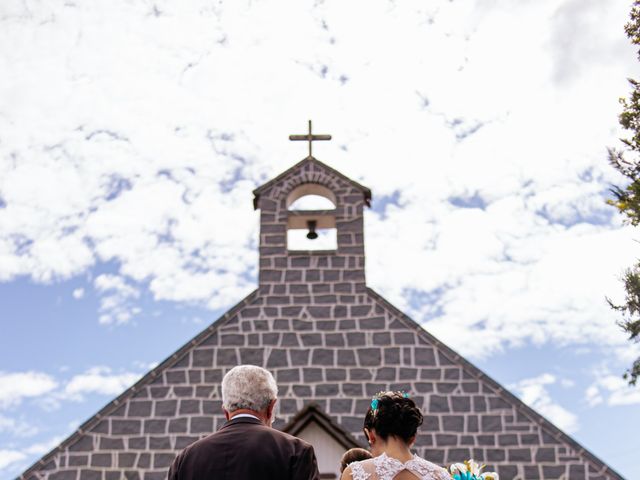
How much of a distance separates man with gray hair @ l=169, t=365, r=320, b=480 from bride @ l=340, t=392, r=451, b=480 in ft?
1.18

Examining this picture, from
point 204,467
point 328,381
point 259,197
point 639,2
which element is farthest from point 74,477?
point 639,2

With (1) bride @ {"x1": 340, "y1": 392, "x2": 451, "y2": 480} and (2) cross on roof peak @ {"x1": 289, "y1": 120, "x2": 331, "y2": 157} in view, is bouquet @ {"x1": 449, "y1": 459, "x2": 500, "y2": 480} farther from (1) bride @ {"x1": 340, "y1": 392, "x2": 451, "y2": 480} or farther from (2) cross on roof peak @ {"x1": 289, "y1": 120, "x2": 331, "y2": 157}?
(2) cross on roof peak @ {"x1": 289, "y1": 120, "x2": 331, "y2": 157}

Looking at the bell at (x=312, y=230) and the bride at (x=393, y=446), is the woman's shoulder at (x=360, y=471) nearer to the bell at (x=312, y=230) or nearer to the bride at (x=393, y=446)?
the bride at (x=393, y=446)

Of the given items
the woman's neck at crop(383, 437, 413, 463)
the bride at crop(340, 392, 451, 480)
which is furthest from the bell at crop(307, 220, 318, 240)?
the woman's neck at crop(383, 437, 413, 463)

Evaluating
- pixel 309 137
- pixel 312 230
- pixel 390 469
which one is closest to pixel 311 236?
pixel 312 230

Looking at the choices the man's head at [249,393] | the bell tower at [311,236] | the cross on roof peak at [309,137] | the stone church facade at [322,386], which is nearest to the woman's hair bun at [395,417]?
the man's head at [249,393]

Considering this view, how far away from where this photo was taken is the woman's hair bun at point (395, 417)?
432cm

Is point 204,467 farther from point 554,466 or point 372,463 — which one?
point 554,466

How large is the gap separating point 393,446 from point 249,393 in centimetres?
92

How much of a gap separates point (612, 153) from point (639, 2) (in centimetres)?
231

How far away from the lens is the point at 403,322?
462 inches

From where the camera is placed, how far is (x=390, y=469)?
416 centimetres

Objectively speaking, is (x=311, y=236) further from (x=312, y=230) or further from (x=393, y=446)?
(x=393, y=446)

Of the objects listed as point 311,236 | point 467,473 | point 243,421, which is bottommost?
point 467,473
